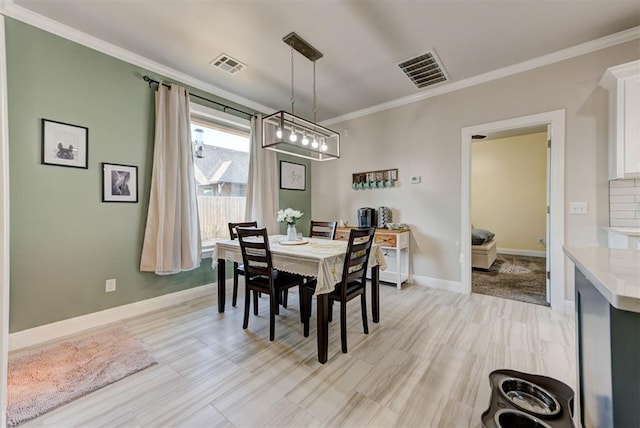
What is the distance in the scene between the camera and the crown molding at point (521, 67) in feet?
7.99

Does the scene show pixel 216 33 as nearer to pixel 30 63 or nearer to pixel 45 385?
pixel 30 63

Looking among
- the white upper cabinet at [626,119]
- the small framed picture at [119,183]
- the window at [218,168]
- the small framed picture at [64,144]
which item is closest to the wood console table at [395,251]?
the window at [218,168]

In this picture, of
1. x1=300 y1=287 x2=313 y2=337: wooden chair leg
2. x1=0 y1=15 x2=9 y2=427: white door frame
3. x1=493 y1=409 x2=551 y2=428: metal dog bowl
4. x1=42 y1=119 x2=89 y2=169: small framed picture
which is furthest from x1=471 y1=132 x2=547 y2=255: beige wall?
x1=0 y1=15 x2=9 y2=427: white door frame

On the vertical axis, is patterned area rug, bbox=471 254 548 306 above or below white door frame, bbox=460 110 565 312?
below

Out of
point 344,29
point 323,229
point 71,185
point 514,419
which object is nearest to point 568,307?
point 514,419

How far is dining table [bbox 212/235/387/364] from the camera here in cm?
188

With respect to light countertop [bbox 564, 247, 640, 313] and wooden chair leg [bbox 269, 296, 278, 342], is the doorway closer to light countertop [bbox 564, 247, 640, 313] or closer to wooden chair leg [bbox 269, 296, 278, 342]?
light countertop [bbox 564, 247, 640, 313]

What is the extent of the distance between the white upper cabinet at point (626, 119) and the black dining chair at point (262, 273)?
3031 millimetres

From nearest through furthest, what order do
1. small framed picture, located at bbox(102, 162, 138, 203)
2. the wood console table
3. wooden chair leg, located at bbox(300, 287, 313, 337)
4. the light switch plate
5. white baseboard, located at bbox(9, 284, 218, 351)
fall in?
white baseboard, located at bbox(9, 284, 218, 351) → wooden chair leg, located at bbox(300, 287, 313, 337) → small framed picture, located at bbox(102, 162, 138, 203) → the light switch plate → the wood console table

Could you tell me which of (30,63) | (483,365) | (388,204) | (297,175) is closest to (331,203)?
(297,175)

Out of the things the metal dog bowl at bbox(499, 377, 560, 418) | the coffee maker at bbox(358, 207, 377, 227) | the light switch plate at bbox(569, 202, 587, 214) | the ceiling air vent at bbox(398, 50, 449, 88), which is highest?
the ceiling air vent at bbox(398, 50, 449, 88)

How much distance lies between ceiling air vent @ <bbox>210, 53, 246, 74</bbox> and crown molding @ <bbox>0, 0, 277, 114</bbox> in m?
0.48

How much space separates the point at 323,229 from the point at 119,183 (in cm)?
224

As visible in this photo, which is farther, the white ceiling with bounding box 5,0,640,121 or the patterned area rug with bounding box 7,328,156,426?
the white ceiling with bounding box 5,0,640,121
